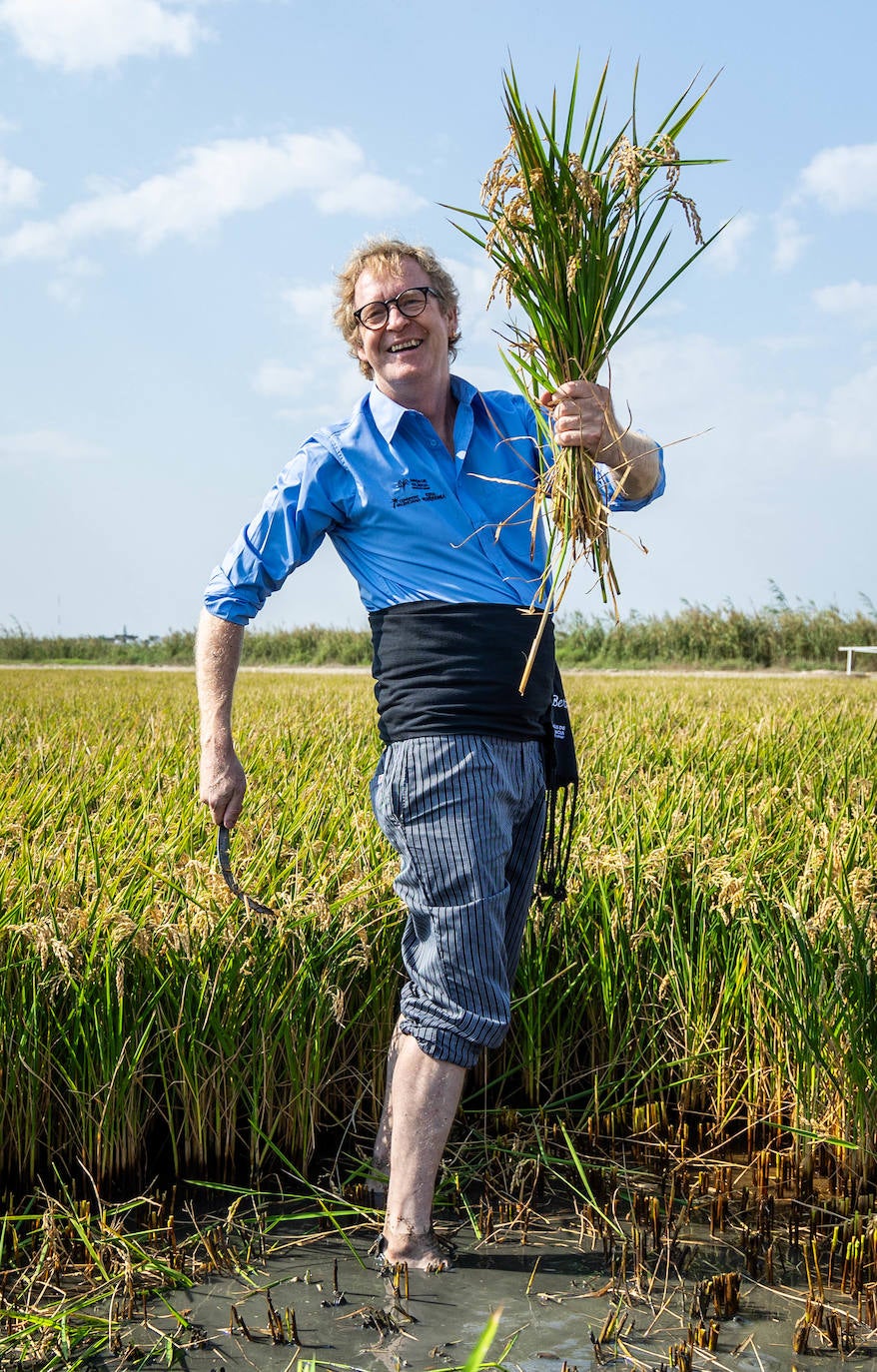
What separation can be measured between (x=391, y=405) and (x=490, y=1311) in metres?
1.79

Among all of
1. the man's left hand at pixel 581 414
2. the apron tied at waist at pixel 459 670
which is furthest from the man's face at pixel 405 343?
the apron tied at waist at pixel 459 670

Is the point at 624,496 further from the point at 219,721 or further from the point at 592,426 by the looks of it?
the point at 219,721

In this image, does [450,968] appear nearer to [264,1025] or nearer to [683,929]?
[264,1025]

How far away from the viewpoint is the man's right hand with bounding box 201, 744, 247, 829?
2.52 meters

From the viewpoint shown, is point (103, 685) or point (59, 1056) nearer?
point (59, 1056)

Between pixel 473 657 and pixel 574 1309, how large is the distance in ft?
4.05

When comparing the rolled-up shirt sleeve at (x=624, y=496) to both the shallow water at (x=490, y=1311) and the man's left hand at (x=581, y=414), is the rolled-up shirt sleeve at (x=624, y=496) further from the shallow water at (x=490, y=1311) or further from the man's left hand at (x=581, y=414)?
the shallow water at (x=490, y=1311)

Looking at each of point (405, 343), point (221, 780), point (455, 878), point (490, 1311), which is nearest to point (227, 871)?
point (221, 780)

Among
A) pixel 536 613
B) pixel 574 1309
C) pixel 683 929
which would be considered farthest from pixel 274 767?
pixel 574 1309

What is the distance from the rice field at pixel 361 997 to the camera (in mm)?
2525

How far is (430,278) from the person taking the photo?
2.56 m

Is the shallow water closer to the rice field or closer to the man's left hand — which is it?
the rice field

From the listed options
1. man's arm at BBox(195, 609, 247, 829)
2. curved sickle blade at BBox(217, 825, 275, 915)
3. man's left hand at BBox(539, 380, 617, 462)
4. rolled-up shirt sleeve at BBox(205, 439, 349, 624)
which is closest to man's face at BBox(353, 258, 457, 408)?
rolled-up shirt sleeve at BBox(205, 439, 349, 624)

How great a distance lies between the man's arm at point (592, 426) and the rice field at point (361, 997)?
1.02 metres
